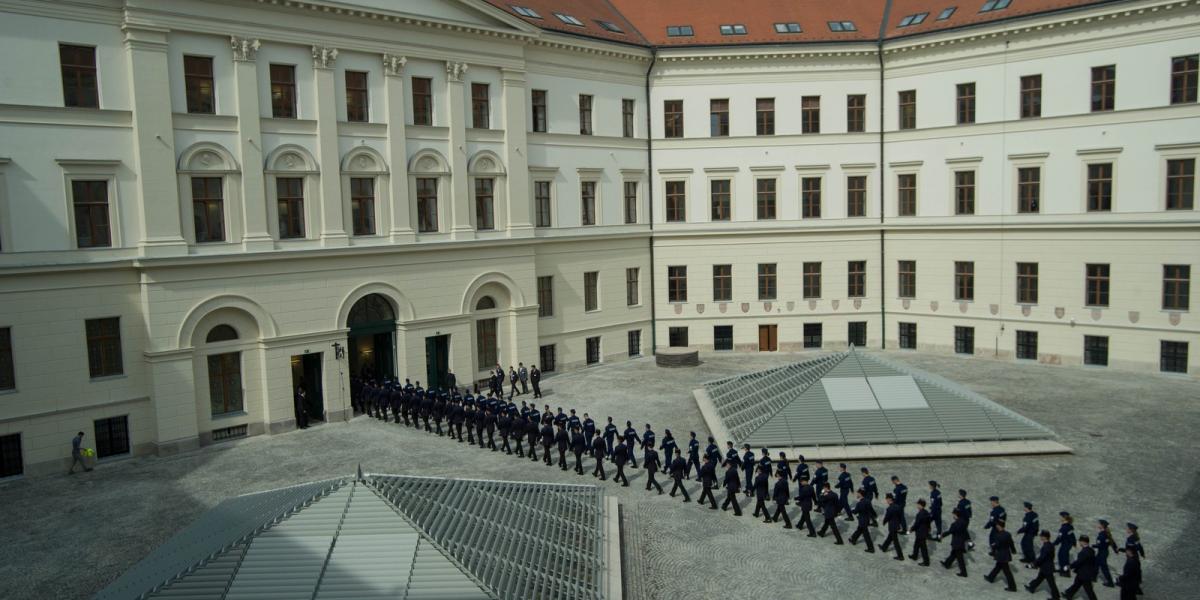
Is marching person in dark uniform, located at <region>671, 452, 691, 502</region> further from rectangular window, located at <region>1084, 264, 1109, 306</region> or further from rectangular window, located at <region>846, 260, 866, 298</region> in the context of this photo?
rectangular window, located at <region>1084, 264, 1109, 306</region>

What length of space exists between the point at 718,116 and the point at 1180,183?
693 inches

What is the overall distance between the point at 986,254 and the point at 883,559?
22911 millimetres

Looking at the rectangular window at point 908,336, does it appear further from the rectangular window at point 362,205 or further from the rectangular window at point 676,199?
the rectangular window at point 362,205

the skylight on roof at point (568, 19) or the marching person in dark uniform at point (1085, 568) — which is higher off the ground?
the skylight on roof at point (568, 19)

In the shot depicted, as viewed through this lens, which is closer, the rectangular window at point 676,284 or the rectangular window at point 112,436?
the rectangular window at point 112,436

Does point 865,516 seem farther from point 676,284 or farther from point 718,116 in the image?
point 718,116

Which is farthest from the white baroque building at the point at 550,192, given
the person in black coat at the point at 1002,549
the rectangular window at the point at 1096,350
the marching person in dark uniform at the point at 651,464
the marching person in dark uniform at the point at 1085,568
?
the marching person in dark uniform at the point at 1085,568

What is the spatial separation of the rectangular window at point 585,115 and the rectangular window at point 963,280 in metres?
16.3

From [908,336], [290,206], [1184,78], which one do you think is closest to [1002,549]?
[290,206]

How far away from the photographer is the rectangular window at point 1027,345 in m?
35.2

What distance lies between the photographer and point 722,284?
39.4m

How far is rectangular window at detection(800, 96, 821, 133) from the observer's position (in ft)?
127

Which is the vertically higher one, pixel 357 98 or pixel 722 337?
pixel 357 98

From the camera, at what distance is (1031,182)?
34875mm
